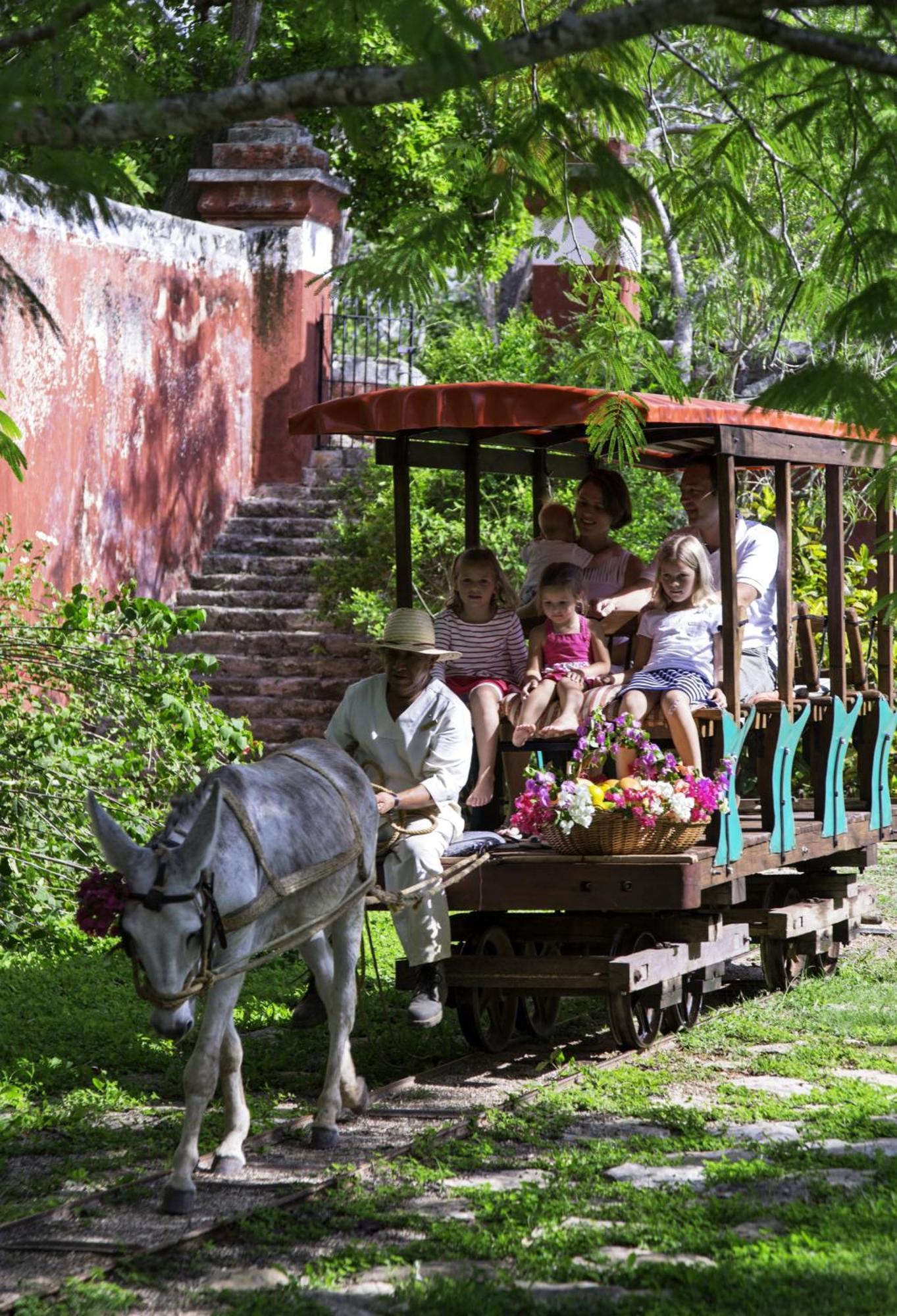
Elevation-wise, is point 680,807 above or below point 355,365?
below

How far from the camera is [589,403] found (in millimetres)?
8391

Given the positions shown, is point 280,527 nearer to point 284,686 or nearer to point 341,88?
point 284,686

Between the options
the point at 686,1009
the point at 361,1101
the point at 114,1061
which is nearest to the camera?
the point at 361,1101

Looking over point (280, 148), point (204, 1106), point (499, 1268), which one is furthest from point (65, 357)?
point (499, 1268)

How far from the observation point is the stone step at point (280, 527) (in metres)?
17.6

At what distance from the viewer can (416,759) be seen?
8047 mm

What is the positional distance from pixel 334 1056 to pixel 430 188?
15467 mm

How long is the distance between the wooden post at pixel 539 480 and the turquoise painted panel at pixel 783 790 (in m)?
2.36

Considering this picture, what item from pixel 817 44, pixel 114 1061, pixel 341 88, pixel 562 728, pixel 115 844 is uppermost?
pixel 817 44

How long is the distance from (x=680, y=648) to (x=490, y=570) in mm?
1170

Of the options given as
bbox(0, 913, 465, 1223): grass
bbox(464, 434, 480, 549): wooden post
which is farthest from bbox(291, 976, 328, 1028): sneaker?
bbox(464, 434, 480, 549): wooden post

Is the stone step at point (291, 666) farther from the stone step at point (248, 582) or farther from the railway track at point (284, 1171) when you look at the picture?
the railway track at point (284, 1171)

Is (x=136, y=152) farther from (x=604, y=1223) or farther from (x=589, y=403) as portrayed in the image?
(x=604, y=1223)

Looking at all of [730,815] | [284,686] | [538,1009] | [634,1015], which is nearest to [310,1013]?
[538,1009]
